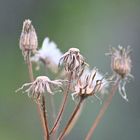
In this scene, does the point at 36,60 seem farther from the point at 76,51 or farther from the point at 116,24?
the point at 116,24

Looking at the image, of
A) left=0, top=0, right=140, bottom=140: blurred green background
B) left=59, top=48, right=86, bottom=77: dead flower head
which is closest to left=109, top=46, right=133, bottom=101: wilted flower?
left=59, top=48, right=86, bottom=77: dead flower head

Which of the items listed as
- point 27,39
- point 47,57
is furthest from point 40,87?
point 47,57

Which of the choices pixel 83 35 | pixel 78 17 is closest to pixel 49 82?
pixel 83 35

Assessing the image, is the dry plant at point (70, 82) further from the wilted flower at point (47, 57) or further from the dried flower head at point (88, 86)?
the wilted flower at point (47, 57)

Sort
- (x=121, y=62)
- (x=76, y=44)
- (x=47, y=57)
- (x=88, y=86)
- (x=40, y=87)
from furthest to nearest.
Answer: (x=76, y=44) < (x=47, y=57) < (x=121, y=62) < (x=88, y=86) < (x=40, y=87)

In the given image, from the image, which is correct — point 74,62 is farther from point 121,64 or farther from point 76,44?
point 76,44

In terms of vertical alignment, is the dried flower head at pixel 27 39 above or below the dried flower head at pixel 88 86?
above

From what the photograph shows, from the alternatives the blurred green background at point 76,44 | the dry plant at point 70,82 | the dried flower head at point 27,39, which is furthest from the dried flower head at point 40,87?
the blurred green background at point 76,44
